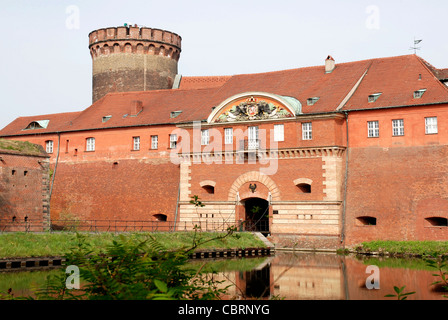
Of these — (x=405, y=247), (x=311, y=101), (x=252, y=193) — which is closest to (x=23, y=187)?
(x=252, y=193)

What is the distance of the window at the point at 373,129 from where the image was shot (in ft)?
107

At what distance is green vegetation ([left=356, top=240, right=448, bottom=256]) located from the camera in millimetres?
28203

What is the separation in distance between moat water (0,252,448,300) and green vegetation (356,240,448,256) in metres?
0.96

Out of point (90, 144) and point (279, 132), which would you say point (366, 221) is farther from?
point (90, 144)

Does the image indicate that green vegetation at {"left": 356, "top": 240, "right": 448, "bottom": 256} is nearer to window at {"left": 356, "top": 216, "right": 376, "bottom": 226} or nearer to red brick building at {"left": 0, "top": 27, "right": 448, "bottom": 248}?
red brick building at {"left": 0, "top": 27, "right": 448, "bottom": 248}

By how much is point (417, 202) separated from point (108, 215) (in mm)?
20753

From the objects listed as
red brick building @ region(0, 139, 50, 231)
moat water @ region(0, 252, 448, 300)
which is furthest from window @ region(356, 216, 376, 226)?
red brick building @ region(0, 139, 50, 231)

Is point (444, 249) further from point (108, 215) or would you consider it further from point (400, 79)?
point (108, 215)

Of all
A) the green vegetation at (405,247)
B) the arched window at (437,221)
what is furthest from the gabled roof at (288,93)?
the green vegetation at (405,247)
